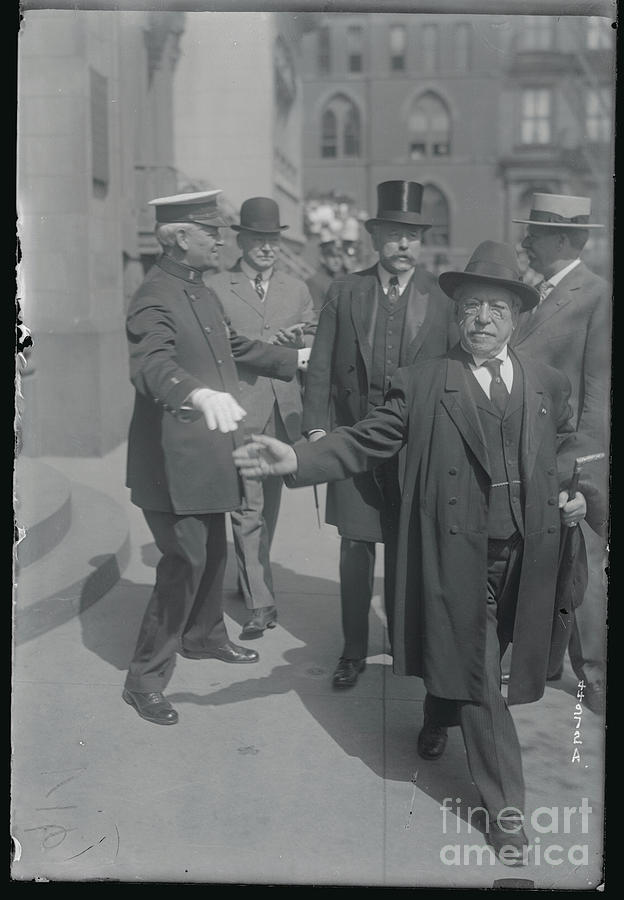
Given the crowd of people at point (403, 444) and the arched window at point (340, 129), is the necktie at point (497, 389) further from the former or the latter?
the arched window at point (340, 129)

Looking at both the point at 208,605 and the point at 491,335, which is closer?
the point at 491,335

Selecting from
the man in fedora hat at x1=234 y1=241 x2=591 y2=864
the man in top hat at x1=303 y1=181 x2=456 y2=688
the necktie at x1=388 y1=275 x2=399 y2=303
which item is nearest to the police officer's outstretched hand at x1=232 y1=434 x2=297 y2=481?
the man in fedora hat at x1=234 y1=241 x2=591 y2=864

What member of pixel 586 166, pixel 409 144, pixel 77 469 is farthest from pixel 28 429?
pixel 586 166

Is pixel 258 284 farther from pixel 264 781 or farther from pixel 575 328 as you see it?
pixel 264 781

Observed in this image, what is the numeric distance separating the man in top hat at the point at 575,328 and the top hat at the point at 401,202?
44 centimetres

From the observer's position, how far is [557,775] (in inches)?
164

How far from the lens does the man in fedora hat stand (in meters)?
3.82

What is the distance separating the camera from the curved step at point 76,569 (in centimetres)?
477

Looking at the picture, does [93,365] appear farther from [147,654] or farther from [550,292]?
A: [550,292]

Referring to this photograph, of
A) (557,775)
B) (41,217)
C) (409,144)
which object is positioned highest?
(409,144)

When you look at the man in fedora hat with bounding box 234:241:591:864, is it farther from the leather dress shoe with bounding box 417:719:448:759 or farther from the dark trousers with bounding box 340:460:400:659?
the dark trousers with bounding box 340:460:400:659

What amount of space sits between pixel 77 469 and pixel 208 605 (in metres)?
0.85

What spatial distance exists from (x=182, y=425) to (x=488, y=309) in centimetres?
139

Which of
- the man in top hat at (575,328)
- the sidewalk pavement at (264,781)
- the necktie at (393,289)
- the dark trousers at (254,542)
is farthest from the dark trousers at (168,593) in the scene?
the man in top hat at (575,328)
